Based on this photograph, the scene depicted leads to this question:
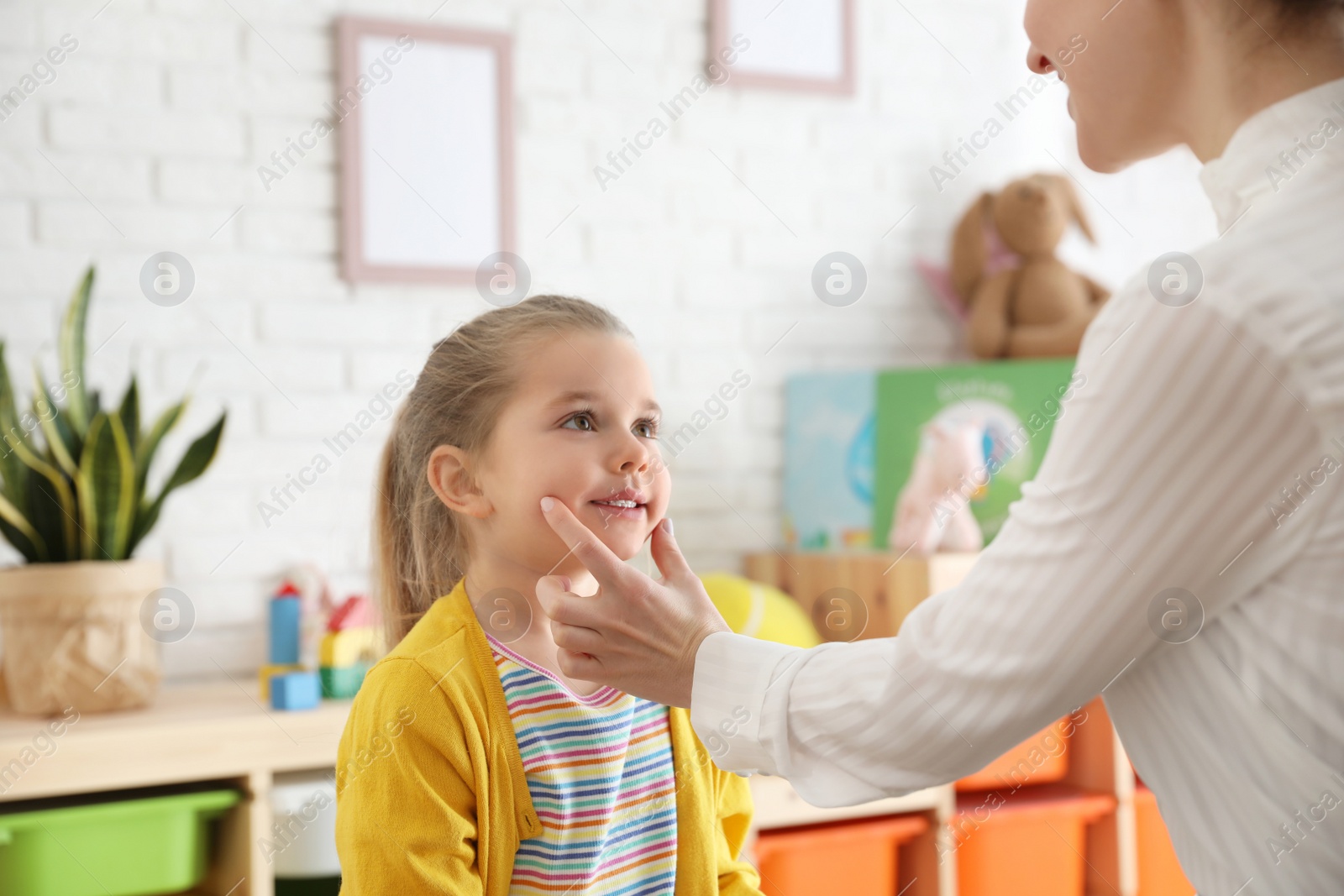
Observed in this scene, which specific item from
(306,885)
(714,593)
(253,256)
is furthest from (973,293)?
(306,885)

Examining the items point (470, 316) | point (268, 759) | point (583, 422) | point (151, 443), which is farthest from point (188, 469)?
point (583, 422)

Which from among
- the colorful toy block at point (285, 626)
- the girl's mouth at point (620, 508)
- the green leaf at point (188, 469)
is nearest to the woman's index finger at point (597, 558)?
the girl's mouth at point (620, 508)

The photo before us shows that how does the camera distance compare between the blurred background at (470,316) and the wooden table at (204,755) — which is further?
the blurred background at (470,316)

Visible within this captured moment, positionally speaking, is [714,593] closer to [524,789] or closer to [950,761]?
[524,789]

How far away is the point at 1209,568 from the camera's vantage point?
2.21ft

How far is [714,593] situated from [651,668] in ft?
3.84

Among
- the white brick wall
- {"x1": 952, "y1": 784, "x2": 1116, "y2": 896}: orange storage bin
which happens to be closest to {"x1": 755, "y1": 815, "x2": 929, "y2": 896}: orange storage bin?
{"x1": 952, "y1": 784, "x2": 1116, "y2": 896}: orange storage bin

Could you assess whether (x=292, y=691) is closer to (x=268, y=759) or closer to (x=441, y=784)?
(x=268, y=759)

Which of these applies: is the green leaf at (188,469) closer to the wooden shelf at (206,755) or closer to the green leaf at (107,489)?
the green leaf at (107,489)

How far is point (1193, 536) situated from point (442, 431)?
78cm

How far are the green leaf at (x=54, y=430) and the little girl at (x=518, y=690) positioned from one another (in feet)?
2.31

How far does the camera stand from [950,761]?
2.50 feet

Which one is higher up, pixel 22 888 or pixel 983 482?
pixel 983 482

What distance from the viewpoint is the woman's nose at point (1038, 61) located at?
34.2 inches
